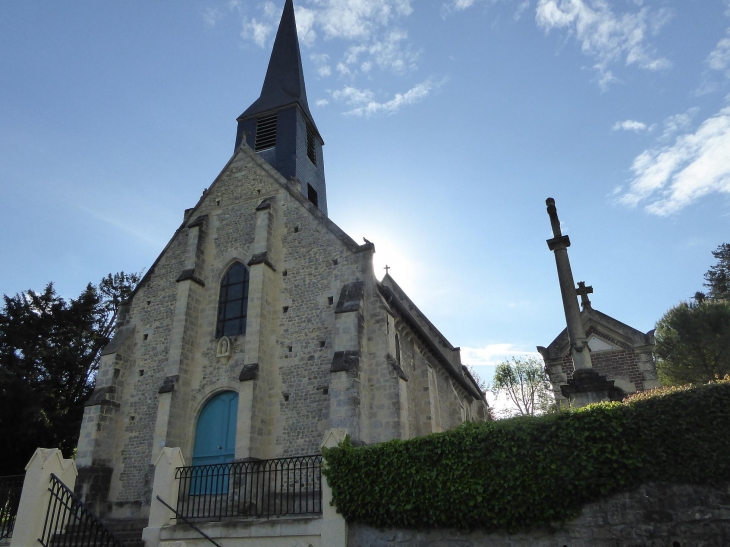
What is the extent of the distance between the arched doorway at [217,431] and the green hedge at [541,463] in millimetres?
5915

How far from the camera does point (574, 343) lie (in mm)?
10211

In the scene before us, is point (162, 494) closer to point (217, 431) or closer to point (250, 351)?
point (217, 431)

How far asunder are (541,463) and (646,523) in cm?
145

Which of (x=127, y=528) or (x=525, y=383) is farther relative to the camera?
(x=525, y=383)

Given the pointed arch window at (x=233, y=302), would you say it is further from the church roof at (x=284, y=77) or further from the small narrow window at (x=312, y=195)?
the church roof at (x=284, y=77)

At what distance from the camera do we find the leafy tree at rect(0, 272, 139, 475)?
1758 centimetres

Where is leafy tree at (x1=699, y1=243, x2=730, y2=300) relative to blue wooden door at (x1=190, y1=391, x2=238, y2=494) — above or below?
above

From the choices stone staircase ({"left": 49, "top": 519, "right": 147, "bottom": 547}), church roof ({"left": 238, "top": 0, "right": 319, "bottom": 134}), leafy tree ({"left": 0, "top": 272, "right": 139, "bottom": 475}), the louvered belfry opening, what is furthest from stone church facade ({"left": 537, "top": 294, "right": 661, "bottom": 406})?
leafy tree ({"left": 0, "top": 272, "right": 139, "bottom": 475})

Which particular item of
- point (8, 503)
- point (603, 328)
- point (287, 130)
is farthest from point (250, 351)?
point (603, 328)

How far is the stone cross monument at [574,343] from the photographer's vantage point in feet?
30.6

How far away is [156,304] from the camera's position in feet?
55.2

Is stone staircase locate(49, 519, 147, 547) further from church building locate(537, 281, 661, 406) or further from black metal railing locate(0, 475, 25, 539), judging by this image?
church building locate(537, 281, 661, 406)

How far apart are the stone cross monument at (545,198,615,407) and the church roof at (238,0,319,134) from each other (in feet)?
44.0

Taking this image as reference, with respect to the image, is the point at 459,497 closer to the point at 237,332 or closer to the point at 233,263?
the point at 237,332
